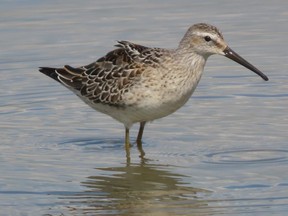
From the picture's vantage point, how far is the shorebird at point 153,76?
1305 cm

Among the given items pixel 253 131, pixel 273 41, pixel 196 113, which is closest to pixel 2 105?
pixel 196 113

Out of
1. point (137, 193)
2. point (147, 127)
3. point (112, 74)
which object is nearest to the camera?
point (137, 193)

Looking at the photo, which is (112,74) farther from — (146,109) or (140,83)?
(146,109)

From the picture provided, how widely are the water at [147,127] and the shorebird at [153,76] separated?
47 centimetres

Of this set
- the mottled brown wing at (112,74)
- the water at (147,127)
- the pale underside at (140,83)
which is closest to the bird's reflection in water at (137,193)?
the water at (147,127)

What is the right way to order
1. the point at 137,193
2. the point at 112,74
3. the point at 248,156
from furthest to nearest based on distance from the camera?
the point at 112,74
the point at 248,156
the point at 137,193

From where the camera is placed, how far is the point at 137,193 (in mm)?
11688

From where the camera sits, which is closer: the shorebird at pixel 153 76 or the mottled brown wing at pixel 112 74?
the shorebird at pixel 153 76

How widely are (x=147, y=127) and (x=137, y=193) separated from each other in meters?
2.91

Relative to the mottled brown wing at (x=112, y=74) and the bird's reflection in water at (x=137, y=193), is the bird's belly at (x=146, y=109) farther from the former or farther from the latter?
the bird's reflection in water at (x=137, y=193)

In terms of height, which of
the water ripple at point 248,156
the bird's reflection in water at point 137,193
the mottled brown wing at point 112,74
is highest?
the mottled brown wing at point 112,74

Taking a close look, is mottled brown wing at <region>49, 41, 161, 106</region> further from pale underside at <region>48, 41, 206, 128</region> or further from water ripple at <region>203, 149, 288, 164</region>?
water ripple at <region>203, 149, 288, 164</region>

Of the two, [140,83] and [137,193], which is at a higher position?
[140,83]

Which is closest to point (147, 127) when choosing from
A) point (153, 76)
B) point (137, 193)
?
point (153, 76)
